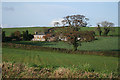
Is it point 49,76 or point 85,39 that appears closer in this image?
point 49,76

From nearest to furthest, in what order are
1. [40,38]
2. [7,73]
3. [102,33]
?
[7,73] → [40,38] → [102,33]

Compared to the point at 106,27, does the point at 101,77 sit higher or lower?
lower

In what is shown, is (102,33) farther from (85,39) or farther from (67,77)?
(67,77)

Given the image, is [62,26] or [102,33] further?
[102,33]

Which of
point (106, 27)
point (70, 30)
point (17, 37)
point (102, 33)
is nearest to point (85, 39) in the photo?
point (70, 30)

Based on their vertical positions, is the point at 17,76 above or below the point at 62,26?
below

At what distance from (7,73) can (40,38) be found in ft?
107

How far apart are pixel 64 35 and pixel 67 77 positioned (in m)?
15.9

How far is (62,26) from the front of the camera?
23.6 m

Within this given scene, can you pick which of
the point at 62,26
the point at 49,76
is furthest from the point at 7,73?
the point at 62,26

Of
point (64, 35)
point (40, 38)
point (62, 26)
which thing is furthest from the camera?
point (40, 38)

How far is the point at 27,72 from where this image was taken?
20.9ft

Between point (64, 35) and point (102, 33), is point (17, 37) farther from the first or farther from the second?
point (102, 33)

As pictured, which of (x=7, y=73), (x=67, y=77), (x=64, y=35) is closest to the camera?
(x=67, y=77)
